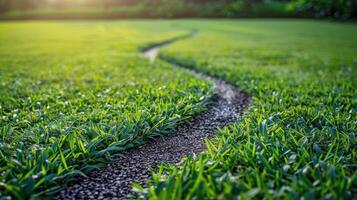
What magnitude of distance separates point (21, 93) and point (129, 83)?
6.51 feet

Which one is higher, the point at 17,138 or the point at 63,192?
the point at 17,138

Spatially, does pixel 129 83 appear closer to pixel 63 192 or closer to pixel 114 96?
pixel 114 96

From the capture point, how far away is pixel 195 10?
41.8 metres

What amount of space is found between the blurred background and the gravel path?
116 ft

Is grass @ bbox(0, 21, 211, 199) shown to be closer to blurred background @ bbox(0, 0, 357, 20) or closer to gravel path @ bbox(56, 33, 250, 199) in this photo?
gravel path @ bbox(56, 33, 250, 199)

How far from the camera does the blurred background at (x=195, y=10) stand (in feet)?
118

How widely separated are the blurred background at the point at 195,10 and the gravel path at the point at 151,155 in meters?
35.4

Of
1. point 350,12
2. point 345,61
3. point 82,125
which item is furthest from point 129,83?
point 350,12

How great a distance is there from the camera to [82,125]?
3.67 metres

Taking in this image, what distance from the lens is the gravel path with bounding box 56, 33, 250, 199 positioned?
2697mm

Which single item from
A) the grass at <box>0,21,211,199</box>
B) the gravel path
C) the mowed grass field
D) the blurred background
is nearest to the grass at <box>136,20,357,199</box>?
the mowed grass field

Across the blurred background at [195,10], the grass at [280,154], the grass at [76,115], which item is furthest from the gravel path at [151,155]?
the blurred background at [195,10]

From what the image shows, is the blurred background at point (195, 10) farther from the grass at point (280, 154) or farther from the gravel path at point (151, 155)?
the gravel path at point (151, 155)

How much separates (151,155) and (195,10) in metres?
40.6
